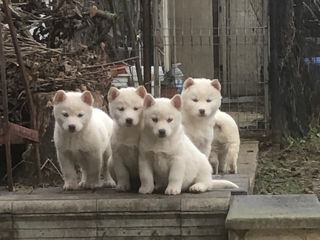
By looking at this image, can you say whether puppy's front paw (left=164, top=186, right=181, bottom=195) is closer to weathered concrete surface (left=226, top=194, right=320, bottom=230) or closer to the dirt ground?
weathered concrete surface (left=226, top=194, right=320, bottom=230)

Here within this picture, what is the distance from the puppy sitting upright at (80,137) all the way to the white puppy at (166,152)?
41cm

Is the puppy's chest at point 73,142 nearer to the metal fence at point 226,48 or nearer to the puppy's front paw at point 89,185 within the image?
the puppy's front paw at point 89,185

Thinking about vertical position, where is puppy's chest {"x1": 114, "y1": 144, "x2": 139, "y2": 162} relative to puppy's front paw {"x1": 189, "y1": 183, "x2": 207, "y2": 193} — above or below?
above

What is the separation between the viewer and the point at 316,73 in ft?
31.1

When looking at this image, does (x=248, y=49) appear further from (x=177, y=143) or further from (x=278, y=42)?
(x=177, y=143)

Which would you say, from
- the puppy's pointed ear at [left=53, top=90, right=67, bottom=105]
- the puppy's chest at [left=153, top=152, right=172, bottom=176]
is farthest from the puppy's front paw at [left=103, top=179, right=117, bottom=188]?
the puppy's pointed ear at [left=53, top=90, right=67, bottom=105]

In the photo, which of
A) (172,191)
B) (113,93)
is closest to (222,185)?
(172,191)


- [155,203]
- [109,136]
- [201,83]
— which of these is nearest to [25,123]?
[109,136]

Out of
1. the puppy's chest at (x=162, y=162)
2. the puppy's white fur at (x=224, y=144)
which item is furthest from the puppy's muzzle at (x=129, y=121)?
the puppy's white fur at (x=224, y=144)

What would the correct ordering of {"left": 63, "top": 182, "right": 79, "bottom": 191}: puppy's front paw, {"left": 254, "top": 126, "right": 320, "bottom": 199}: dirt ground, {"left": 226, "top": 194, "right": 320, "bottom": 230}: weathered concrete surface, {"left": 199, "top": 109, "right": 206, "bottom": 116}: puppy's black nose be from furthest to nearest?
1. {"left": 254, "top": 126, "right": 320, "bottom": 199}: dirt ground
2. {"left": 199, "top": 109, "right": 206, "bottom": 116}: puppy's black nose
3. {"left": 63, "top": 182, "right": 79, "bottom": 191}: puppy's front paw
4. {"left": 226, "top": 194, "right": 320, "bottom": 230}: weathered concrete surface

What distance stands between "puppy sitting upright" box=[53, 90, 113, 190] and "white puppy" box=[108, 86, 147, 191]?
0.17 m

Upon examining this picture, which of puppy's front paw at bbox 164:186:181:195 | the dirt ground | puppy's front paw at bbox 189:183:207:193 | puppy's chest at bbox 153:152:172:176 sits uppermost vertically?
puppy's chest at bbox 153:152:172:176

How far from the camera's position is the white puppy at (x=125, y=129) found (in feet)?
14.3

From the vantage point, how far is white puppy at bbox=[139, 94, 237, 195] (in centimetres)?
430
